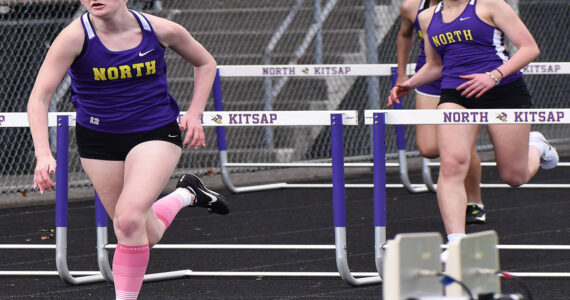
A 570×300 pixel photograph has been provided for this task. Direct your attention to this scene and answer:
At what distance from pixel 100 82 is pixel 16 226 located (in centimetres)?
451

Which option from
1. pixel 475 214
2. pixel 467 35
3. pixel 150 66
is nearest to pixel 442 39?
pixel 467 35

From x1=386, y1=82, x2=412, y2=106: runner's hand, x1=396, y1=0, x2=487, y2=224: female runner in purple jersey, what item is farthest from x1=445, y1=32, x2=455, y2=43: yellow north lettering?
x1=396, y1=0, x2=487, y2=224: female runner in purple jersey

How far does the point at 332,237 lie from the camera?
8859 mm

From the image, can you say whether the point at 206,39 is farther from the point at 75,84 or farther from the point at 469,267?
the point at 469,267

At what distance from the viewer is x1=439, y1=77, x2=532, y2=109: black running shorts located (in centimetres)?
722

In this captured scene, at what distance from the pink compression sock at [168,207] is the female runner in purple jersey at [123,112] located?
0.99 feet

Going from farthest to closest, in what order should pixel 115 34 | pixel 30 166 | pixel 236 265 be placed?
pixel 30 166, pixel 236 265, pixel 115 34

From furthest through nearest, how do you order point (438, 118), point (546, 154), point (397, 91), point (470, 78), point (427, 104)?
point (427, 104), point (546, 154), point (397, 91), point (470, 78), point (438, 118)

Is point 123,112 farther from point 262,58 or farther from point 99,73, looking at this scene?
point 262,58

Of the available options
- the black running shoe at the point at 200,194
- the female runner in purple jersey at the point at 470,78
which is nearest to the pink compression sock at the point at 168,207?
the black running shoe at the point at 200,194

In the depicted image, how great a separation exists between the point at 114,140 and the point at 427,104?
380 centimetres

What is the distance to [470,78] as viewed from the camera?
716 centimetres

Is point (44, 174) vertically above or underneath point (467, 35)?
underneath

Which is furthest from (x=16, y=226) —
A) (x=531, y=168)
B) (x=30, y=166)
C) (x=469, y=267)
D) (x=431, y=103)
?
(x=469, y=267)
